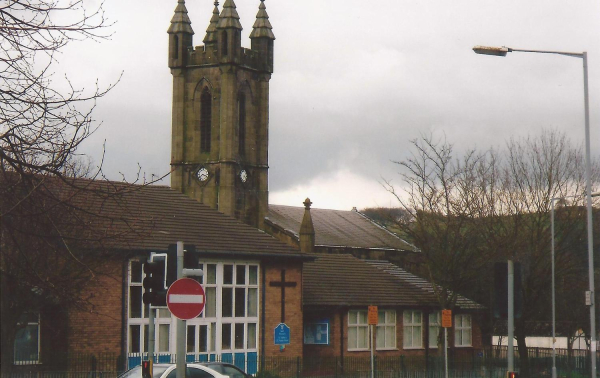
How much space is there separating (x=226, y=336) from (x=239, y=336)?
0.71 meters

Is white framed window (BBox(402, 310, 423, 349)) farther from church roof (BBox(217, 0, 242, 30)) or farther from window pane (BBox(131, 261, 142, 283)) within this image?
church roof (BBox(217, 0, 242, 30))

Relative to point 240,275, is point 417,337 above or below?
below

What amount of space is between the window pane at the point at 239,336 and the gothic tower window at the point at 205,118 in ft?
140

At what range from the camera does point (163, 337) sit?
35625mm

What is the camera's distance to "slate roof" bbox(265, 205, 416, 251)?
237 feet

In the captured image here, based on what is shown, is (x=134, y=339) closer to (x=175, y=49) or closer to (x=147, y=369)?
(x=147, y=369)

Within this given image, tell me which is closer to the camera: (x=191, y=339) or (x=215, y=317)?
(x=191, y=339)

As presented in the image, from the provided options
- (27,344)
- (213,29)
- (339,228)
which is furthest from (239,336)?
(213,29)

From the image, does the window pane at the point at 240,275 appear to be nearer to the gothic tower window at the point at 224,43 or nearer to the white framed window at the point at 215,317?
the white framed window at the point at 215,317

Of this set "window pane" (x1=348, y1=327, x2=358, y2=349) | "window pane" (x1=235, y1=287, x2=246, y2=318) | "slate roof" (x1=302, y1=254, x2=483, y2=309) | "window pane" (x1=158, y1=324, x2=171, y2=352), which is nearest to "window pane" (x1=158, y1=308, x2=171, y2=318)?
"window pane" (x1=158, y1=324, x2=171, y2=352)

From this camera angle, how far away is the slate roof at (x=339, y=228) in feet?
237

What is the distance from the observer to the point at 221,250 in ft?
120

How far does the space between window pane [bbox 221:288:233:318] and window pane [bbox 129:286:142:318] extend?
3.82m

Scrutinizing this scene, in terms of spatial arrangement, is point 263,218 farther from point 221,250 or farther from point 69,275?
point 69,275
